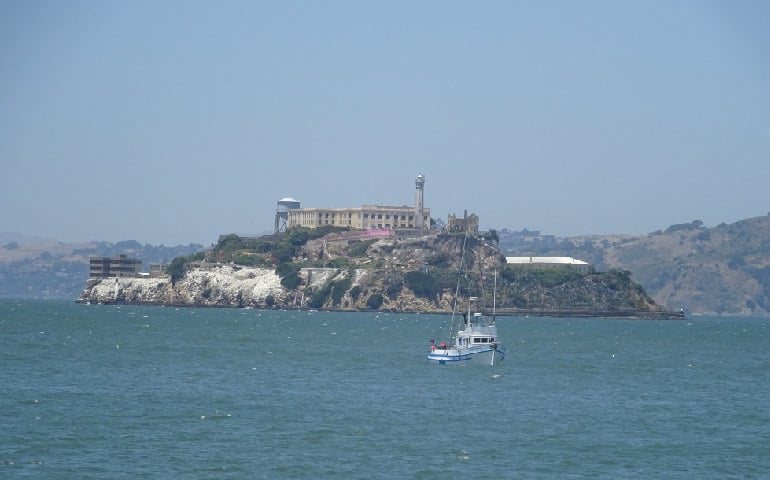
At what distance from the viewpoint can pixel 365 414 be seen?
58.2 metres

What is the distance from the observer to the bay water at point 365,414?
150 feet

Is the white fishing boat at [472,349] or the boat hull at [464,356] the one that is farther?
the white fishing boat at [472,349]

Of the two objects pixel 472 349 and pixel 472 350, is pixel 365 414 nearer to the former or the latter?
pixel 472 350

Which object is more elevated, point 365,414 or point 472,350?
point 472,350

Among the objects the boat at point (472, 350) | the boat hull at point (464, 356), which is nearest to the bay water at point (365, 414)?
the boat hull at point (464, 356)

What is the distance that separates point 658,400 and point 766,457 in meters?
18.6

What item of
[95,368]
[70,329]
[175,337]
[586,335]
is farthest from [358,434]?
[586,335]

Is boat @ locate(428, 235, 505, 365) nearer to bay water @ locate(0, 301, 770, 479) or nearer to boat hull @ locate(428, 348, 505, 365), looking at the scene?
boat hull @ locate(428, 348, 505, 365)

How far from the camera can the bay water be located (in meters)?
45.8

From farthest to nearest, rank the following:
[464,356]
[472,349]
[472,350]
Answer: [472,349], [472,350], [464,356]

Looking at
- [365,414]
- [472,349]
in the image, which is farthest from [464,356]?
[365,414]

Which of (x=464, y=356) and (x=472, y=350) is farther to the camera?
(x=472, y=350)

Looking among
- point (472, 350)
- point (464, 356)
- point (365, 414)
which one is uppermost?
point (472, 350)

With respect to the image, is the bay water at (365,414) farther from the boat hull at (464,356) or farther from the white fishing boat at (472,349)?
the white fishing boat at (472,349)
